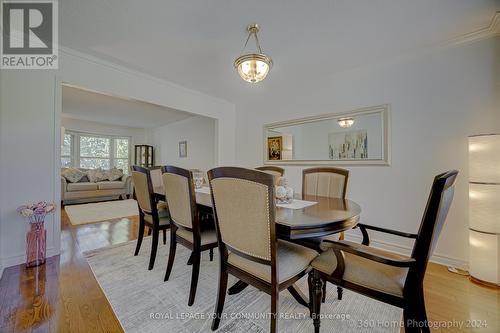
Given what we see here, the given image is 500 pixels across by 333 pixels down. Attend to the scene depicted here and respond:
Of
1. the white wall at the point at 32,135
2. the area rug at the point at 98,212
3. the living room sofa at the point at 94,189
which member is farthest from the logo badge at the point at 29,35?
the living room sofa at the point at 94,189

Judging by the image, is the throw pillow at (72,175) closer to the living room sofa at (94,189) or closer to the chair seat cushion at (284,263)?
the living room sofa at (94,189)

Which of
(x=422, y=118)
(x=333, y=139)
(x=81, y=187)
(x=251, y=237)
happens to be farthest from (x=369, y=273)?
(x=81, y=187)

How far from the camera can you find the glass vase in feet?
6.90

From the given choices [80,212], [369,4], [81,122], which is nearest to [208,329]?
[369,4]

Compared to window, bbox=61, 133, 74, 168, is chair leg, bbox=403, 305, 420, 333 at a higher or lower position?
lower

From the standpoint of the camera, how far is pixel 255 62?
6.18 ft

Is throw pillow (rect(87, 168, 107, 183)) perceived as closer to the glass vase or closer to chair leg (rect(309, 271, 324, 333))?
the glass vase

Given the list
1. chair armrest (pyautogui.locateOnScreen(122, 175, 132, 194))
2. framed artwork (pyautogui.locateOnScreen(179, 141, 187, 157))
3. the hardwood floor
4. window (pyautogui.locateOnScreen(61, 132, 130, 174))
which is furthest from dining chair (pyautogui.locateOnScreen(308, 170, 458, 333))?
window (pyautogui.locateOnScreen(61, 132, 130, 174))

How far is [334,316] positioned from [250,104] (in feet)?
11.6

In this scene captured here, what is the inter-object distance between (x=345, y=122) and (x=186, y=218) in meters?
2.41

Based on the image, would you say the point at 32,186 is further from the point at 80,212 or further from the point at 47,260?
the point at 80,212

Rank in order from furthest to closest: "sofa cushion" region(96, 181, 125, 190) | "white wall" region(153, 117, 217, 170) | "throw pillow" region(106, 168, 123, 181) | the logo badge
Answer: "throw pillow" region(106, 168, 123, 181) < "sofa cushion" region(96, 181, 125, 190) < "white wall" region(153, 117, 217, 170) < the logo badge

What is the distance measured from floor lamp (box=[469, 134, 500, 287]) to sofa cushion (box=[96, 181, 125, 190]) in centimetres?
696

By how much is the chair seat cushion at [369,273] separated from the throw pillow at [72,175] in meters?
6.46
